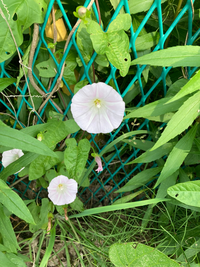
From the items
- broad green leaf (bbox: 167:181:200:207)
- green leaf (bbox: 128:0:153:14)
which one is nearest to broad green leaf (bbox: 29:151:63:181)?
broad green leaf (bbox: 167:181:200:207)

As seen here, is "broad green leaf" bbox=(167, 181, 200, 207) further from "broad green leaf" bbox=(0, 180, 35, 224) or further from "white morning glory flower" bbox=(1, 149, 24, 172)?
"white morning glory flower" bbox=(1, 149, 24, 172)

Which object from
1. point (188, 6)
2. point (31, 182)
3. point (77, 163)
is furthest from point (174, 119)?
point (31, 182)

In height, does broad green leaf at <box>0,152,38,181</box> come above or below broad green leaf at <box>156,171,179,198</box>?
above

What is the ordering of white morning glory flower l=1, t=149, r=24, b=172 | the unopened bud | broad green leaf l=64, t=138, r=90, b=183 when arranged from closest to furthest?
the unopened bud
broad green leaf l=64, t=138, r=90, b=183
white morning glory flower l=1, t=149, r=24, b=172

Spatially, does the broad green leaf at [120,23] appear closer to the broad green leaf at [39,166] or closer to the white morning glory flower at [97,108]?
the white morning glory flower at [97,108]

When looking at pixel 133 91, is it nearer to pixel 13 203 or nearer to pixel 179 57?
pixel 179 57
